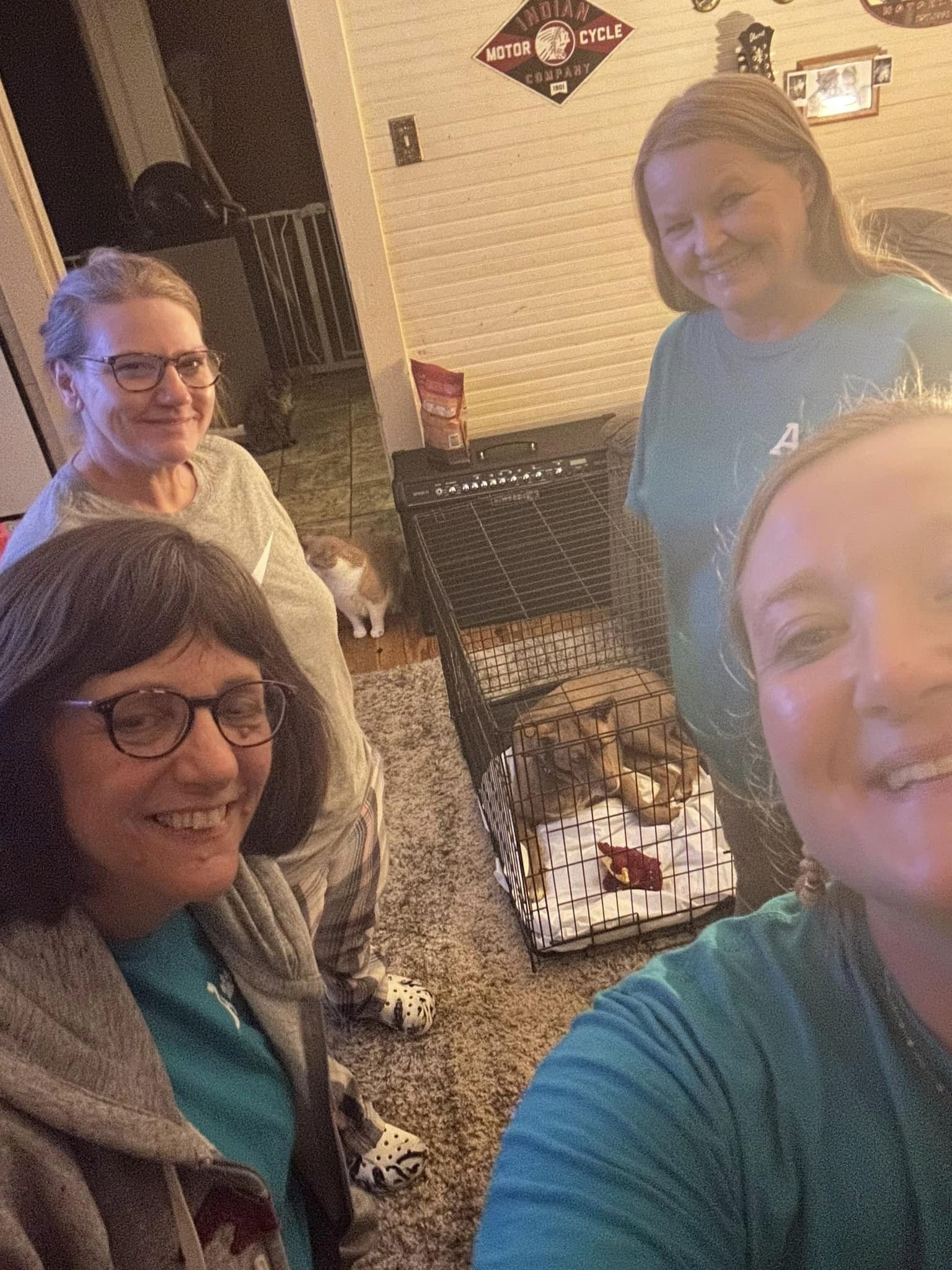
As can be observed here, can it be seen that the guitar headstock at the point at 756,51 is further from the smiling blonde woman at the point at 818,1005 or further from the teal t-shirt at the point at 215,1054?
the teal t-shirt at the point at 215,1054

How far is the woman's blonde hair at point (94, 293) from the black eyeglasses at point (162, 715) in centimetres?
22

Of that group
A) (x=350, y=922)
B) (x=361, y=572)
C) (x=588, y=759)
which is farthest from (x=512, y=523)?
(x=350, y=922)

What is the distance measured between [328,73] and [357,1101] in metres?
1.40

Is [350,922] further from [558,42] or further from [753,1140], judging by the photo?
[558,42]

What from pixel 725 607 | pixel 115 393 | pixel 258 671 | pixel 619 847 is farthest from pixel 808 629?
pixel 619 847

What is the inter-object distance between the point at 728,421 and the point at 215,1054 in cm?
44

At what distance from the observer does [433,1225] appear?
2.89 ft

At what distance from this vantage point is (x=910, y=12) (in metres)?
0.54

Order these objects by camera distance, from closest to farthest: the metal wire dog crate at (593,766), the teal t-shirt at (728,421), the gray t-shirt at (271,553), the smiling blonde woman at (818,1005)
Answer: the smiling blonde woman at (818,1005) < the teal t-shirt at (728,421) < the gray t-shirt at (271,553) < the metal wire dog crate at (593,766)

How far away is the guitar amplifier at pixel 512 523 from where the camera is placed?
4.24 ft

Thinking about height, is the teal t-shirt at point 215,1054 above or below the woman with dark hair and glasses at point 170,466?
below

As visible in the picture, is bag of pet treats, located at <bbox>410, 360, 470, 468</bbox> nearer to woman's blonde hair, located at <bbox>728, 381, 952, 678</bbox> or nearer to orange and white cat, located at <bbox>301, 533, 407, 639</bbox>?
orange and white cat, located at <bbox>301, 533, 407, 639</bbox>

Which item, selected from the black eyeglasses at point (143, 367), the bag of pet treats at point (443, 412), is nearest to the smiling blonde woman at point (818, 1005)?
the black eyeglasses at point (143, 367)

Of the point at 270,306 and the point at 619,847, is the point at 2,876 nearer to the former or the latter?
the point at 619,847
